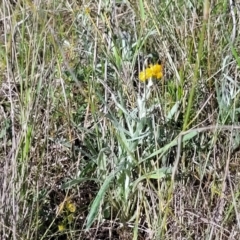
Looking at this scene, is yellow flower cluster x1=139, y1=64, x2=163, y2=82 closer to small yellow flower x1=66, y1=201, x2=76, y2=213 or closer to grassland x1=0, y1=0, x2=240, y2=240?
grassland x1=0, y1=0, x2=240, y2=240

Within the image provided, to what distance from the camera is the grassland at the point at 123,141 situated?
1348 millimetres

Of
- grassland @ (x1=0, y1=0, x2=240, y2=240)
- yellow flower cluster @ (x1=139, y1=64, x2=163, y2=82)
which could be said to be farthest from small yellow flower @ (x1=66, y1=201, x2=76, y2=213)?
yellow flower cluster @ (x1=139, y1=64, x2=163, y2=82)

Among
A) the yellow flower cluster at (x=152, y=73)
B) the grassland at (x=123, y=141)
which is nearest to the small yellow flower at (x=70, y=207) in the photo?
the grassland at (x=123, y=141)

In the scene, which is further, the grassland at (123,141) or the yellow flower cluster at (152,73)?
the yellow flower cluster at (152,73)

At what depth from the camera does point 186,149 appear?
1.49 meters

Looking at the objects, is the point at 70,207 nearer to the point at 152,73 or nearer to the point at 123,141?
the point at 123,141

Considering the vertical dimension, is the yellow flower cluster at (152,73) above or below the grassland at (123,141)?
above

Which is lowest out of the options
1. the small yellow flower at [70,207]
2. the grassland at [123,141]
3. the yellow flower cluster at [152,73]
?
the small yellow flower at [70,207]

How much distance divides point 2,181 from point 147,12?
712mm

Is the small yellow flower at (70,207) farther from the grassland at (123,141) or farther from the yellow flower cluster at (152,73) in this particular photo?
the yellow flower cluster at (152,73)

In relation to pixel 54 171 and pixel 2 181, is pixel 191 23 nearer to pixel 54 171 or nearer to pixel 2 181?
pixel 54 171

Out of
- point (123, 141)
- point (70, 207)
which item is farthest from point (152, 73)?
point (70, 207)

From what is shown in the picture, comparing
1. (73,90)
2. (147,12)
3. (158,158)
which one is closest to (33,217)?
(158,158)

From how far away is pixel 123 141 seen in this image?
1.41 m
